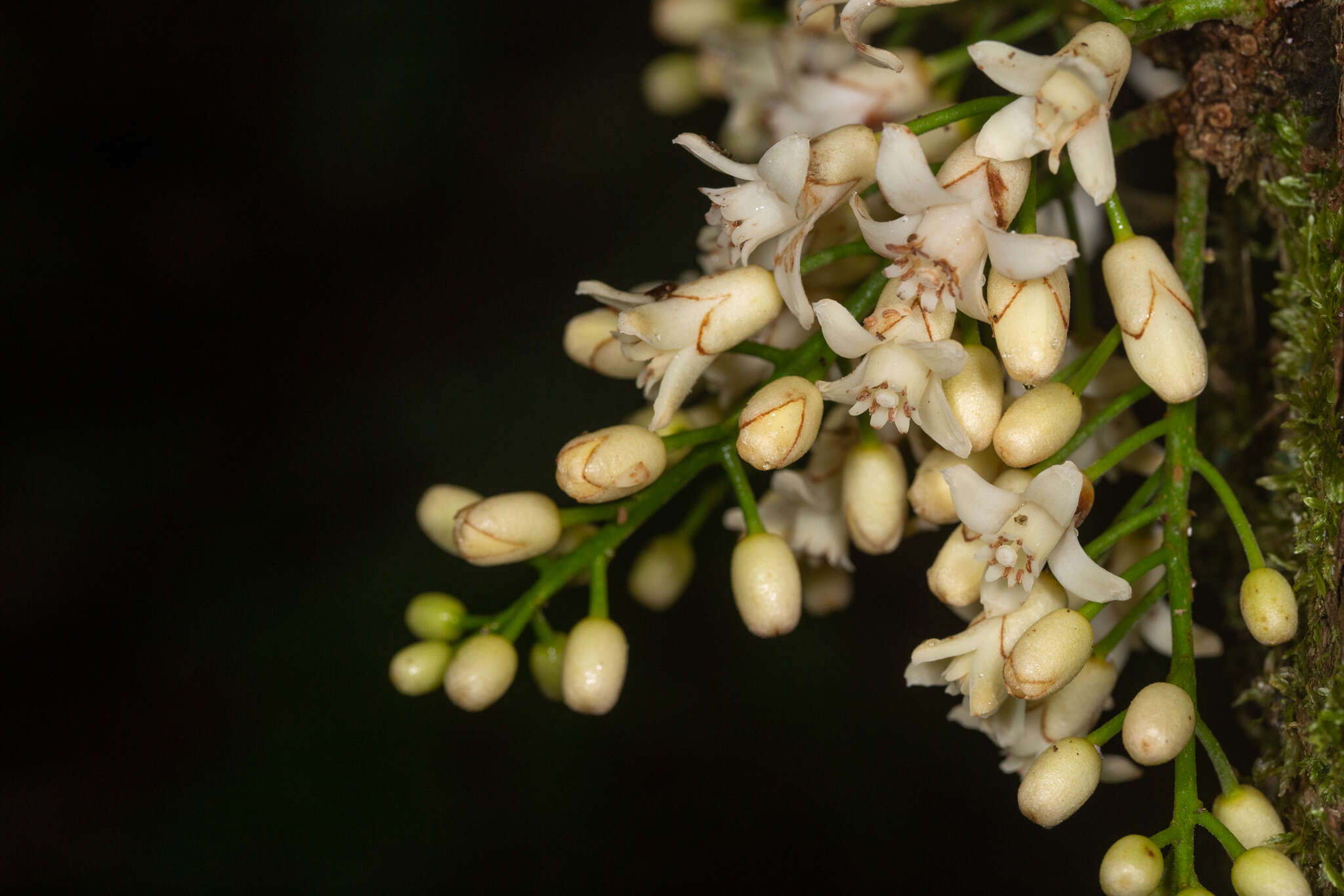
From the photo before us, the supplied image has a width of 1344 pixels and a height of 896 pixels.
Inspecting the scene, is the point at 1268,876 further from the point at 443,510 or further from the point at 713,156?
the point at 443,510

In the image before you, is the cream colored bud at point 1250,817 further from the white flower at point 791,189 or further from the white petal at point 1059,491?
the white flower at point 791,189

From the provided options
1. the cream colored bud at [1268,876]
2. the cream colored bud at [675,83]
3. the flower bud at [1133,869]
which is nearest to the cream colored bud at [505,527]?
the flower bud at [1133,869]

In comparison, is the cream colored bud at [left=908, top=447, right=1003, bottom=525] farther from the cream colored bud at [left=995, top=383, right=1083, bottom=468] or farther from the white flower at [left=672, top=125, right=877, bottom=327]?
the white flower at [left=672, top=125, right=877, bottom=327]

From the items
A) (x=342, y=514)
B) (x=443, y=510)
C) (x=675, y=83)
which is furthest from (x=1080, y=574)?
(x=342, y=514)

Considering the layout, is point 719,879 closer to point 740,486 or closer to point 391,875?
point 391,875

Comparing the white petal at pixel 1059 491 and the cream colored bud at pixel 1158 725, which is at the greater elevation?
the white petal at pixel 1059 491

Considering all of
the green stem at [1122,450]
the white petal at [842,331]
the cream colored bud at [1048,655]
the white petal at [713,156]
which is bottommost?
the cream colored bud at [1048,655]

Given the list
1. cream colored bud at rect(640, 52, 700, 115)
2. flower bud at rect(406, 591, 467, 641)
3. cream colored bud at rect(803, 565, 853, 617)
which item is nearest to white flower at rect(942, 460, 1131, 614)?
cream colored bud at rect(803, 565, 853, 617)
